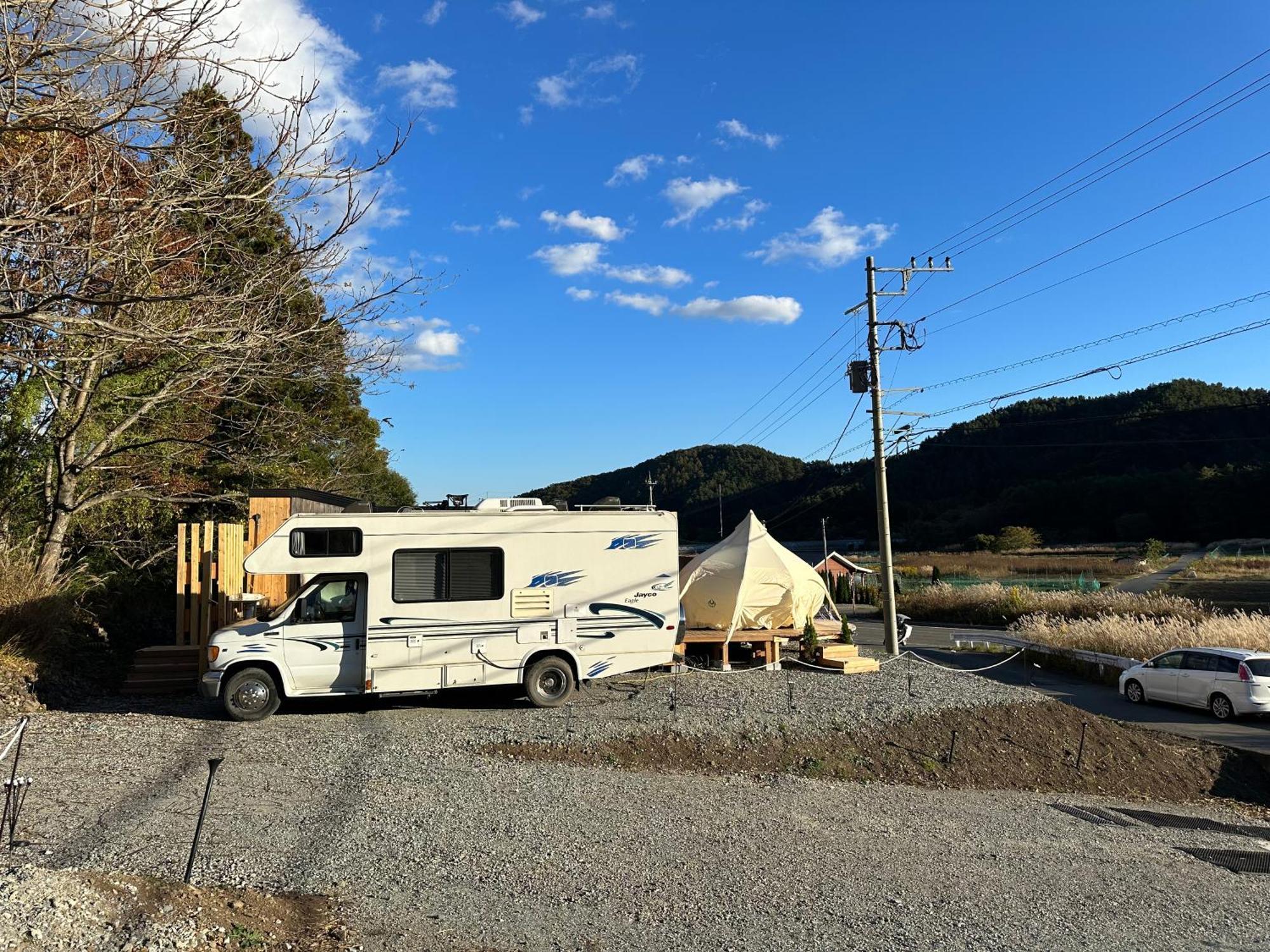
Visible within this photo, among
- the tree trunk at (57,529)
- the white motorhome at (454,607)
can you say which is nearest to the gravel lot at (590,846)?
the white motorhome at (454,607)

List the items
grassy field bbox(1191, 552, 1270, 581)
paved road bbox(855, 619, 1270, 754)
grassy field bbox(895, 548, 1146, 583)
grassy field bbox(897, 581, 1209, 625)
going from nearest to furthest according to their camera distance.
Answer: paved road bbox(855, 619, 1270, 754) → grassy field bbox(897, 581, 1209, 625) → grassy field bbox(1191, 552, 1270, 581) → grassy field bbox(895, 548, 1146, 583)

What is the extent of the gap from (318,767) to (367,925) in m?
4.06

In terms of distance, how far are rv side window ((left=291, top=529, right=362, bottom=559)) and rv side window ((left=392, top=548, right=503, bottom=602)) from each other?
1.88 ft

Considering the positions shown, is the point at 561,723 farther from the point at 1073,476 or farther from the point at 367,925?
the point at 1073,476

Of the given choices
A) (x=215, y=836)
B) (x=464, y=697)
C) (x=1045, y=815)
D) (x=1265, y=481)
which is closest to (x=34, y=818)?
(x=215, y=836)

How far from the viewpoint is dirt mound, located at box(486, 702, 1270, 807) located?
1044 cm

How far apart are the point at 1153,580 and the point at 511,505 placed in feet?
167

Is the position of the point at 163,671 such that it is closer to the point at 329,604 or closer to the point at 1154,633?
the point at 329,604

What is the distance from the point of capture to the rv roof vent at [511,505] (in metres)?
12.7

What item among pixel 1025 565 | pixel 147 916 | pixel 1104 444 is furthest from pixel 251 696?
pixel 1104 444

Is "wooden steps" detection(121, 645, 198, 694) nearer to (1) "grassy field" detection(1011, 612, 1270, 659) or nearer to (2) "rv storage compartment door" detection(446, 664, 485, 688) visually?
(2) "rv storage compartment door" detection(446, 664, 485, 688)

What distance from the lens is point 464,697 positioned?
1324 centimetres

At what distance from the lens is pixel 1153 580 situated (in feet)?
167

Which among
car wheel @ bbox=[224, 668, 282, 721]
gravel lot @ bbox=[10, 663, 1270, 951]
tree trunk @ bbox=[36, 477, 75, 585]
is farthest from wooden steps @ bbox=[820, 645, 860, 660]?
tree trunk @ bbox=[36, 477, 75, 585]
